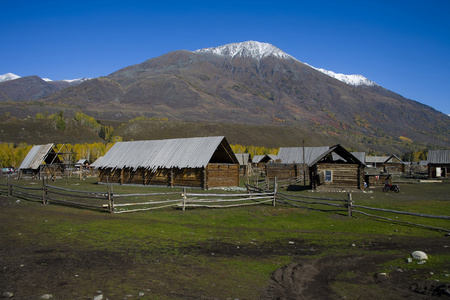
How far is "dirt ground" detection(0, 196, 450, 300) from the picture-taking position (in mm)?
7496

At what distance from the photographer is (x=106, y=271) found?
8.85 m

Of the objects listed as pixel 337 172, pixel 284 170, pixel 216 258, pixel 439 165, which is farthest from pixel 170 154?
pixel 439 165

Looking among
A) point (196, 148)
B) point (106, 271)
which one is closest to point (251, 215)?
point (106, 271)

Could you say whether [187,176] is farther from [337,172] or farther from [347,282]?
[347,282]

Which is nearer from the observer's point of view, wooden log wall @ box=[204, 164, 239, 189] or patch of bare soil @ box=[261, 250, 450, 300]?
patch of bare soil @ box=[261, 250, 450, 300]

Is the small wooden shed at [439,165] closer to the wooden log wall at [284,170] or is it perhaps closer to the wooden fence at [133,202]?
the wooden log wall at [284,170]

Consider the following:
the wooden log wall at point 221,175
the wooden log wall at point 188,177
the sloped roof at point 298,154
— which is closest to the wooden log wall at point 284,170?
the sloped roof at point 298,154

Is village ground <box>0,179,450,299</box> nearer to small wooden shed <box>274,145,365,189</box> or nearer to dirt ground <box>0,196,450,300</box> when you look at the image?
dirt ground <box>0,196,450,300</box>

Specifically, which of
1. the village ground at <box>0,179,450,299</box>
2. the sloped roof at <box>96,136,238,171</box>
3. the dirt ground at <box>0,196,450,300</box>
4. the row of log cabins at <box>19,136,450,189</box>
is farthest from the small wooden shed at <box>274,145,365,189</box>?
the dirt ground at <box>0,196,450,300</box>

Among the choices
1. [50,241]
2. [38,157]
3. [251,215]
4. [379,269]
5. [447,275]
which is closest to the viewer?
[447,275]

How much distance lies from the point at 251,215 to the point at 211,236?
6164 millimetres

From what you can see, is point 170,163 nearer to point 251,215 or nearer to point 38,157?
point 251,215

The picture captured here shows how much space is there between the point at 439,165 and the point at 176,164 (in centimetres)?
5023

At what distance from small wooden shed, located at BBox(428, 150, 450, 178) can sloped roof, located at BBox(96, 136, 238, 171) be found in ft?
137
